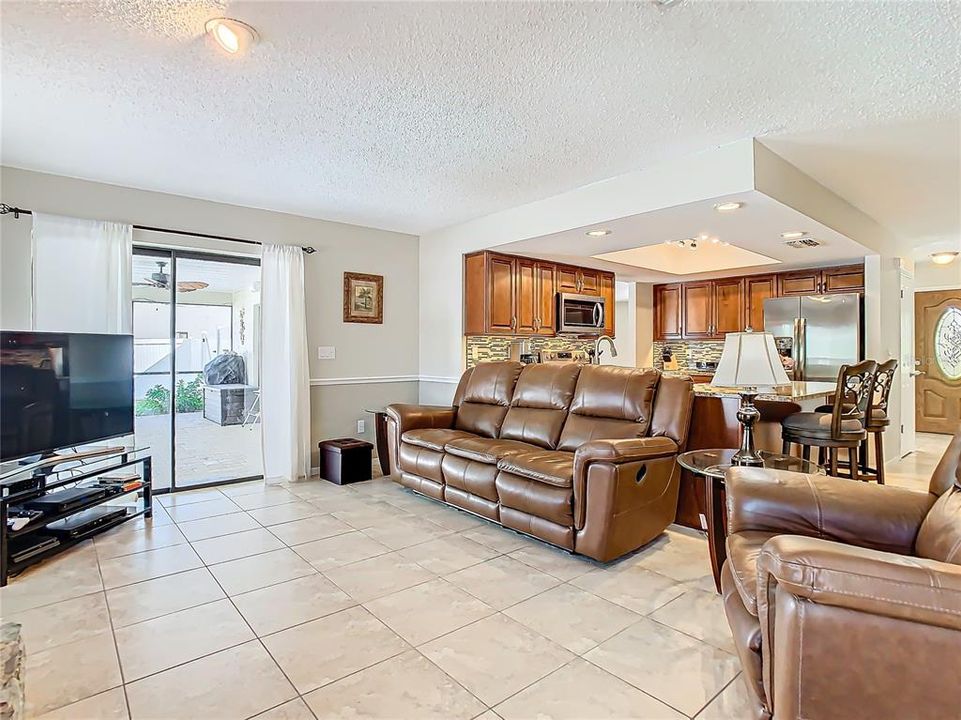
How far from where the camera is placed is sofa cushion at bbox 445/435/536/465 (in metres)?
3.52

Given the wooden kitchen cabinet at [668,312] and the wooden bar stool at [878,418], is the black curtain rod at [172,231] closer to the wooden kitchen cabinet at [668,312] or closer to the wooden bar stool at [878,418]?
the wooden kitchen cabinet at [668,312]

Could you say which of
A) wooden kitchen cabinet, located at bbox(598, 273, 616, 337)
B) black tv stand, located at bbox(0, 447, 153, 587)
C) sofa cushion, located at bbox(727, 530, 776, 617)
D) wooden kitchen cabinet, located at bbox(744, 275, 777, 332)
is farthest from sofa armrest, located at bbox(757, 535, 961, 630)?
wooden kitchen cabinet, located at bbox(744, 275, 777, 332)

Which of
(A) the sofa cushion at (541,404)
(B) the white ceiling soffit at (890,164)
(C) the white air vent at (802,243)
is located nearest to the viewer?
(B) the white ceiling soffit at (890,164)

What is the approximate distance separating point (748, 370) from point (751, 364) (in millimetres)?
33

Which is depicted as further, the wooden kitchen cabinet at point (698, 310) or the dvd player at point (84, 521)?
the wooden kitchen cabinet at point (698, 310)

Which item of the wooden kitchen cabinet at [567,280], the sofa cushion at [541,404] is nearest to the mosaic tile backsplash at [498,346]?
the wooden kitchen cabinet at [567,280]

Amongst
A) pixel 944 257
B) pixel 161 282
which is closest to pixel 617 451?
pixel 161 282

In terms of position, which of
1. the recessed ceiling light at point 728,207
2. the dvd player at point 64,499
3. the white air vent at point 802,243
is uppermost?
the recessed ceiling light at point 728,207

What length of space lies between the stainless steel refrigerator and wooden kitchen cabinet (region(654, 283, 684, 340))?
1.24 m

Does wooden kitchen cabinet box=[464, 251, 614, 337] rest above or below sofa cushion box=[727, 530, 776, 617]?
above

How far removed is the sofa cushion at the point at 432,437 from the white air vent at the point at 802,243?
10.4ft

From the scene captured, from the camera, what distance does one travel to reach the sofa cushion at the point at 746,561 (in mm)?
1597

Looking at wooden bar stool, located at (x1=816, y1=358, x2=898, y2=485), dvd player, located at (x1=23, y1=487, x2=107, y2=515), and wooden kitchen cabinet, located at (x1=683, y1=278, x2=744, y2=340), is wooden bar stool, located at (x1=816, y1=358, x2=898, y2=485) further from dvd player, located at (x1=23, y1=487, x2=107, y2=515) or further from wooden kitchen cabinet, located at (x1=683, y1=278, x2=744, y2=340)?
dvd player, located at (x1=23, y1=487, x2=107, y2=515)

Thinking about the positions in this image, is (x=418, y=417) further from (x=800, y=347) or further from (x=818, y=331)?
(x=818, y=331)
